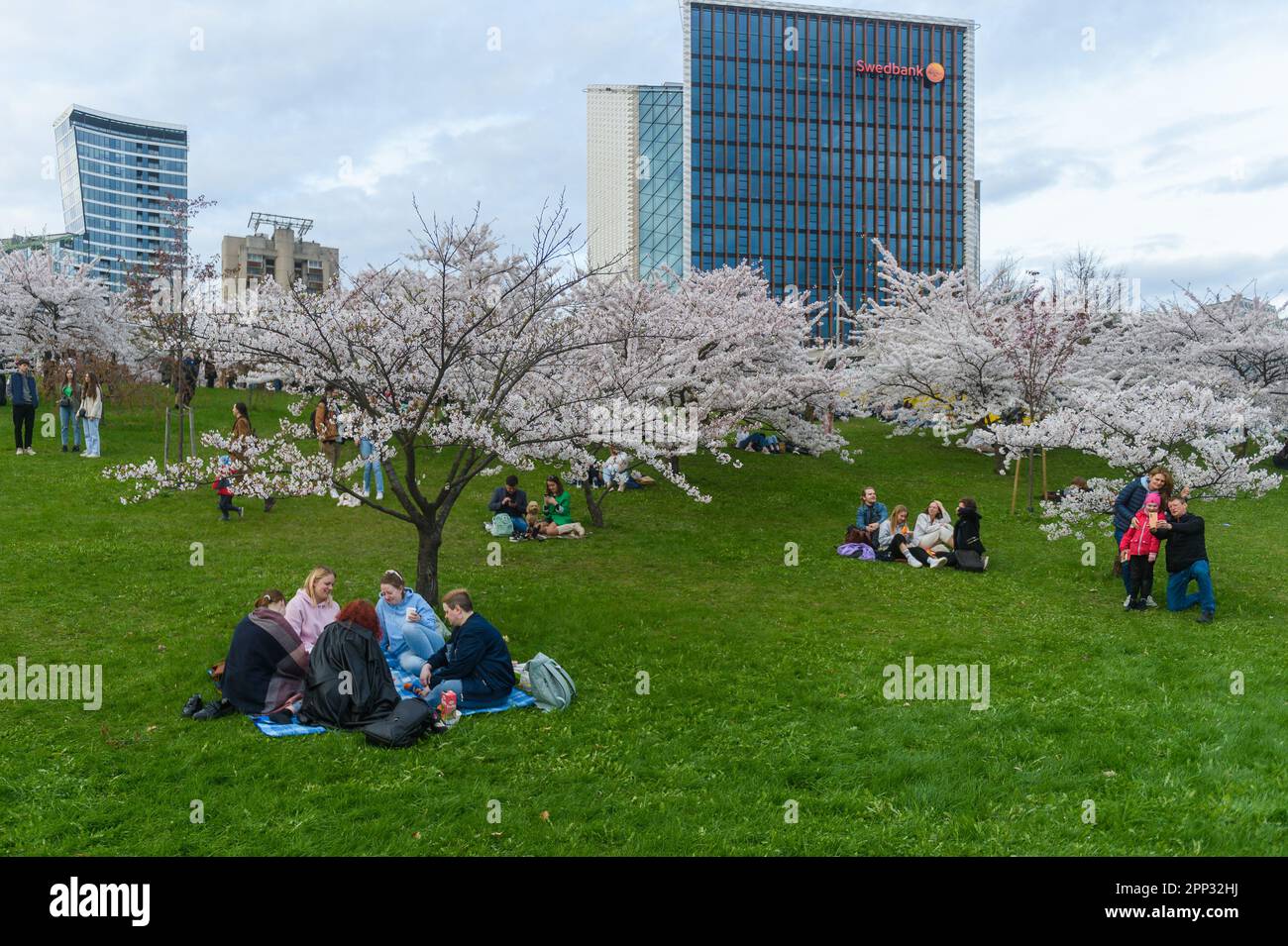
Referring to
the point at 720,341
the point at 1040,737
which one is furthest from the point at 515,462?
the point at 720,341

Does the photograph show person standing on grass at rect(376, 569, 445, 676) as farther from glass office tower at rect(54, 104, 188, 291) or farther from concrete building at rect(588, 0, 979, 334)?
glass office tower at rect(54, 104, 188, 291)

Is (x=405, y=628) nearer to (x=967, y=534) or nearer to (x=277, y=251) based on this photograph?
(x=967, y=534)

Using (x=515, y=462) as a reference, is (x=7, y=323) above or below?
above

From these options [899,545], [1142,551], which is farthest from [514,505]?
[1142,551]

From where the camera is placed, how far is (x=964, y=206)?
95.6 m

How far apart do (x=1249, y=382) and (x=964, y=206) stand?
73.8 m

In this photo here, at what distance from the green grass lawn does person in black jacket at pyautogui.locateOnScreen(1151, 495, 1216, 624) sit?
0.34 meters

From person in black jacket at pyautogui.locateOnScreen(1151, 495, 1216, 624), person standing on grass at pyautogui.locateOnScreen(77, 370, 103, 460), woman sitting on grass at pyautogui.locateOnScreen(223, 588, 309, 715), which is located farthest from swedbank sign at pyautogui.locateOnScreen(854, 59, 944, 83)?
woman sitting on grass at pyautogui.locateOnScreen(223, 588, 309, 715)

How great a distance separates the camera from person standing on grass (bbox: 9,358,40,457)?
18781mm

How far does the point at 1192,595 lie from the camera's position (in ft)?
37.8

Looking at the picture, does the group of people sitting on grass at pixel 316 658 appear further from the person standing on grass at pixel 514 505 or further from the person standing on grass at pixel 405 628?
the person standing on grass at pixel 514 505

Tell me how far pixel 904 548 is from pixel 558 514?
587 centimetres
